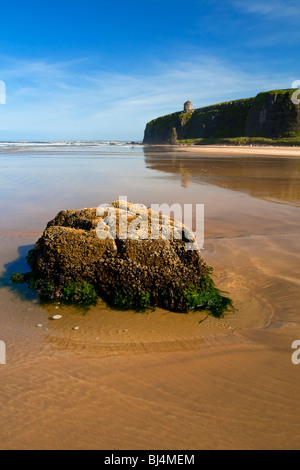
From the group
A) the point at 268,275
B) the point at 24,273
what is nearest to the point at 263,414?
the point at 268,275

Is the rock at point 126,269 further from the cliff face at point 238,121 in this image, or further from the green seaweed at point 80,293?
the cliff face at point 238,121

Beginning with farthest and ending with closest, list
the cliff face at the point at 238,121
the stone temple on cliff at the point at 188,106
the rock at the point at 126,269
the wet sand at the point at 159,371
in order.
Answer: the stone temple on cliff at the point at 188,106 → the cliff face at the point at 238,121 → the rock at the point at 126,269 → the wet sand at the point at 159,371

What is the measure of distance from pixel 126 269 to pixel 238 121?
110 meters

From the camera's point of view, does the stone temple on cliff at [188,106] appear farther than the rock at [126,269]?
Yes

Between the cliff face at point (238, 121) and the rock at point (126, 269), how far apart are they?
8318 centimetres

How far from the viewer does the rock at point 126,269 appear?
4473 millimetres

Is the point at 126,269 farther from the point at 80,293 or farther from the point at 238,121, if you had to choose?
the point at 238,121

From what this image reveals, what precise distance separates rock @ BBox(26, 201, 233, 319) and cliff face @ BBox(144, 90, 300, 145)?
3275 inches

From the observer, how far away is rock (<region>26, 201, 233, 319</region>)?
4.47 metres

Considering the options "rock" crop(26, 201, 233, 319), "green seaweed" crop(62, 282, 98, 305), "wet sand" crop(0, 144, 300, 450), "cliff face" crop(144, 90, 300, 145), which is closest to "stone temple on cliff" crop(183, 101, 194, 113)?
"cliff face" crop(144, 90, 300, 145)

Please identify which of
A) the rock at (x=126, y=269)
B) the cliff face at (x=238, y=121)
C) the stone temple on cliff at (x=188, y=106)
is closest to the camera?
the rock at (x=126, y=269)

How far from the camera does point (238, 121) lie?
103m

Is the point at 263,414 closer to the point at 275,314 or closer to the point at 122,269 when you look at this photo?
the point at 275,314

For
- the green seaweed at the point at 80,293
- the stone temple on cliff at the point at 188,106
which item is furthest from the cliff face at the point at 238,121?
the green seaweed at the point at 80,293
